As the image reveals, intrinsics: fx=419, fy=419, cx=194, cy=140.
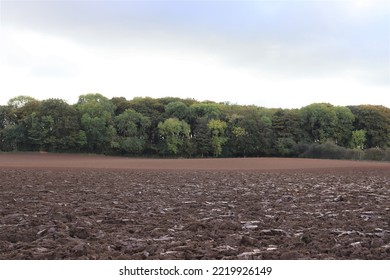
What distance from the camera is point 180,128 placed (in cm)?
9156

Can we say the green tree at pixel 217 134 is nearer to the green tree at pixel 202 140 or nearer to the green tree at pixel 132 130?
the green tree at pixel 202 140

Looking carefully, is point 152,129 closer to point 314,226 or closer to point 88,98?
point 88,98

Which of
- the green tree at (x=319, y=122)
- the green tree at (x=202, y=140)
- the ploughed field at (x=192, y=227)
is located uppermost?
the green tree at (x=319, y=122)

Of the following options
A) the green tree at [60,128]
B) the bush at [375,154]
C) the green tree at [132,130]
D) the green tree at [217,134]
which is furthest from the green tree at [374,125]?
the green tree at [60,128]

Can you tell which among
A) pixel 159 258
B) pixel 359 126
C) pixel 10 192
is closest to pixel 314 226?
pixel 159 258

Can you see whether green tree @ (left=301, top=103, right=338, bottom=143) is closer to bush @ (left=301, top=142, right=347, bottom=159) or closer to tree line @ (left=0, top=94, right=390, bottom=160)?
tree line @ (left=0, top=94, right=390, bottom=160)

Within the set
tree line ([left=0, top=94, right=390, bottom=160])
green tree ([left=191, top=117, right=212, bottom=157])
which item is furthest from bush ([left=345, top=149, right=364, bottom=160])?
green tree ([left=191, top=117, right=212, bottom=157])

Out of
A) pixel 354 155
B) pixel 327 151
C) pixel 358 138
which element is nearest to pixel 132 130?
pixel 327 151

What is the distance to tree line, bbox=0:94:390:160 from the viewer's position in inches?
3332

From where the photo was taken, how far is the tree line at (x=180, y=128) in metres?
84.6

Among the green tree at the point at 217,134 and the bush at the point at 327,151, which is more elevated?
the green tree at the point at 217,134

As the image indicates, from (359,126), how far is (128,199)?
323 feet

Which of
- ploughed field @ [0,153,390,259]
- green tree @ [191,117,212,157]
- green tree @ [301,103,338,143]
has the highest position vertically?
green tree @ [301,103,338,143]

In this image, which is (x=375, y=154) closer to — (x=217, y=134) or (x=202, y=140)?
(x=217, y=134)
